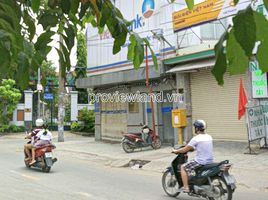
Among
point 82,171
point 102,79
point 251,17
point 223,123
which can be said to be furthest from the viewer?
point 102,79

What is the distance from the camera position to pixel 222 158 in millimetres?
13102

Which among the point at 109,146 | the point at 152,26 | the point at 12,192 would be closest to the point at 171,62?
the point at 152,26

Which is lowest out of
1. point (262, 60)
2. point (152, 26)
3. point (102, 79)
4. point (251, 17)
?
point (262, 60)

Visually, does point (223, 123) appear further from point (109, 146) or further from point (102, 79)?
point (102, 79)

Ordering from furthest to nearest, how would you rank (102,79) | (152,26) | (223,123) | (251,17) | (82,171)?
(102,79)
(152,26)
(223,123)
(82,171)
(251,17)

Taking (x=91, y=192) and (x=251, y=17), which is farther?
(x=91, y=192)

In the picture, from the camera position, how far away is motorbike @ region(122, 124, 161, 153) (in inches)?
654

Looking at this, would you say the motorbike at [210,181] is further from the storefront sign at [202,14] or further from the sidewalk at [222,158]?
the storefront sign at [202,14]

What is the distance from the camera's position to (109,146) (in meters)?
19.6

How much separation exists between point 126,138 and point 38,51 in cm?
1506

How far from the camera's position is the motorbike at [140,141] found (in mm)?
16609

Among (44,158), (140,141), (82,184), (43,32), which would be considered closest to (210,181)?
(82,184)

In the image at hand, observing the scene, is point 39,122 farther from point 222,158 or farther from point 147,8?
point 147,8

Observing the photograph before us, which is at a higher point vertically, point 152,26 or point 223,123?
point 152,26
